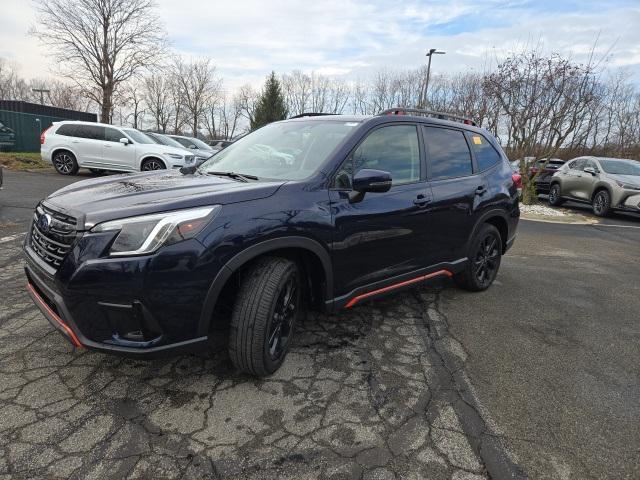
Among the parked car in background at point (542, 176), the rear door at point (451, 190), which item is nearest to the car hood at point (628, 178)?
the parked car in background at point (542, 176)

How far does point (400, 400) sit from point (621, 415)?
4.30 ft


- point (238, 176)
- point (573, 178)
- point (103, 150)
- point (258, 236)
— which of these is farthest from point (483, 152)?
point (103, 150)

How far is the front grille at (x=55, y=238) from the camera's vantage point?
226 cm

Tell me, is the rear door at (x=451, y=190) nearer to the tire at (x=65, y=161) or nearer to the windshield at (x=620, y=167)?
the windshield at (x=620, y=167)

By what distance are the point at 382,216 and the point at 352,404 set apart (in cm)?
131

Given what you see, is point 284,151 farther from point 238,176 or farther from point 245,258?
point 245,258

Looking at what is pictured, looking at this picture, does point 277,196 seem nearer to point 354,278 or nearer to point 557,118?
point 354,278

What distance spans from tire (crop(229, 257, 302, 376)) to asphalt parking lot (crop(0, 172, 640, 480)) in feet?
0.71

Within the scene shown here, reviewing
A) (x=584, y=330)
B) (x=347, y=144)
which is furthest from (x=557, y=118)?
(x=347, y=144)

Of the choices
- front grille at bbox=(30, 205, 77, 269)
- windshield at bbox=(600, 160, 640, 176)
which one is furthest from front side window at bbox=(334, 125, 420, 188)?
windshield at bbox=(600, 160, 640, 176)

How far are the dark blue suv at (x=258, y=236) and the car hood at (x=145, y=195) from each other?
11 millimetres

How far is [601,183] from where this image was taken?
11797mm

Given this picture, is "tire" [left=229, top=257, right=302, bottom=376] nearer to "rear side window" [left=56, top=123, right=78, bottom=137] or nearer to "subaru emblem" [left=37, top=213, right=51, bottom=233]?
"subaru emblem" [left=37, top=213, right=51, bottom=233]

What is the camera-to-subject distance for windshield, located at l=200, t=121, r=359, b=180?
3006mm
